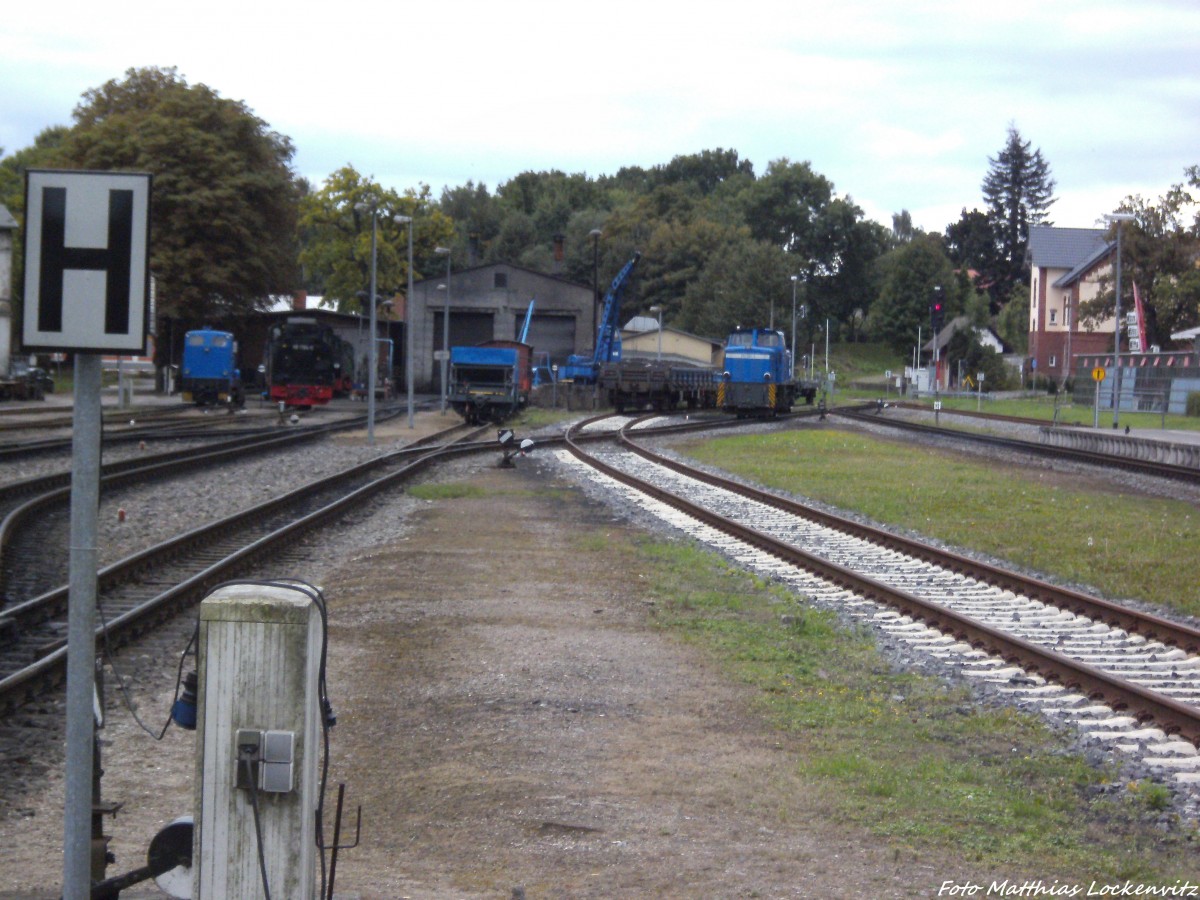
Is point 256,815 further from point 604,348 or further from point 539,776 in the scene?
point 604,348

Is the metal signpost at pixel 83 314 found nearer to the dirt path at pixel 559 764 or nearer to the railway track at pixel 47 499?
the dirt path at pixel 559 764

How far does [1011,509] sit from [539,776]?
1585cm

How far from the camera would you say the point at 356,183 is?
76438 millimetres

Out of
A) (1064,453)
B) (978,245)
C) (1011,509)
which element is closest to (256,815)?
(1011,509)

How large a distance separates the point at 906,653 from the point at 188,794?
5.76 meters

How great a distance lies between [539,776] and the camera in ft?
22.5

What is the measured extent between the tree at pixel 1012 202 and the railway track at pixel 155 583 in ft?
417

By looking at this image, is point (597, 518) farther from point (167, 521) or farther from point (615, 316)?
point (615, 316)

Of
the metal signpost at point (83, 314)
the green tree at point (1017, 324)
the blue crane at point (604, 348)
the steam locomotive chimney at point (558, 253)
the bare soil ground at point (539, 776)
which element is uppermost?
the steam locomotive chimney at point (558, 253)

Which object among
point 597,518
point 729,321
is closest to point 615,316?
point 729,321

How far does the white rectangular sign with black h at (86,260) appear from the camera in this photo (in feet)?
12.5

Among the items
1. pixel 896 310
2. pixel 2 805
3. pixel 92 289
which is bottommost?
pixel 2 805

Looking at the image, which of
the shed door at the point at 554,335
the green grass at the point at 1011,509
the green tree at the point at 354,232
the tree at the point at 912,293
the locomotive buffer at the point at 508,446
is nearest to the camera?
the green grass at the point at 1011,509

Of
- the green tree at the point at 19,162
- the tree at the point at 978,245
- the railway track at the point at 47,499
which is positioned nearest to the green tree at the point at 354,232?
the green tree at the point at 19,162
